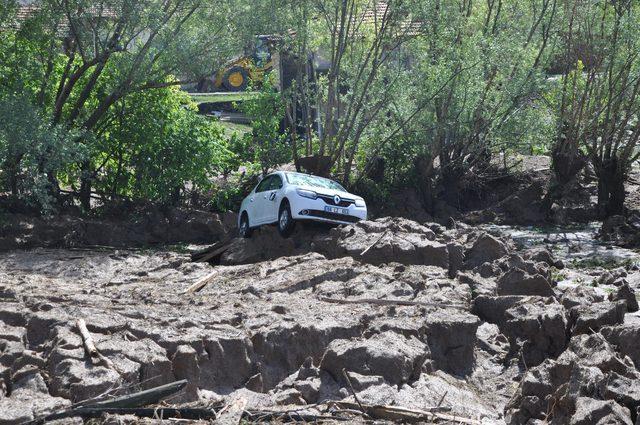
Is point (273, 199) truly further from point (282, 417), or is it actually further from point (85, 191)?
point (282, 417)

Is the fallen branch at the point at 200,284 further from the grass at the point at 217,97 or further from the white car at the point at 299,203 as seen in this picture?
the grass at the point at 217,97

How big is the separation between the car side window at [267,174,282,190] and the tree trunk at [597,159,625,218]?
972cm

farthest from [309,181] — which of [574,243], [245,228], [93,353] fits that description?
[93,353]

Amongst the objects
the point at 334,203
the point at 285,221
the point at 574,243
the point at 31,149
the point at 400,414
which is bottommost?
the point at 574,243

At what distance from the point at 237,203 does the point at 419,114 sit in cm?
505

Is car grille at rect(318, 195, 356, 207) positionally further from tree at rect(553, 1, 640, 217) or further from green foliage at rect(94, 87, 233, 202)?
tree at rect(553, 1, 640, 217)

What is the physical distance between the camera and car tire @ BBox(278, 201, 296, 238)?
2233 centimetres

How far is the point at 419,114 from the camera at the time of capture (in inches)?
1169

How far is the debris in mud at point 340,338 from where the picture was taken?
10352 millimetres

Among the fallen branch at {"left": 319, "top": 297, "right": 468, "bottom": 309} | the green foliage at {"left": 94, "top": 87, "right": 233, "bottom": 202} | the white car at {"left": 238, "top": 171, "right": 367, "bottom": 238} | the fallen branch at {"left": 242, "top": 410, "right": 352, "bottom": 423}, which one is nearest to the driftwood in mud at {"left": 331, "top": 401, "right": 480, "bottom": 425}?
the fallen branch at {"left": 242, "top": 410, "right": 352, "bottom": 423}

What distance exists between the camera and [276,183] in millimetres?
23312

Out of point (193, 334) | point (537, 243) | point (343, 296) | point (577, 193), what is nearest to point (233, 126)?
point (577, 193)

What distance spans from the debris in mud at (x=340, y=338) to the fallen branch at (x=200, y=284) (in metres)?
0.05

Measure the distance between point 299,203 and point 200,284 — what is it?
4099 mm
